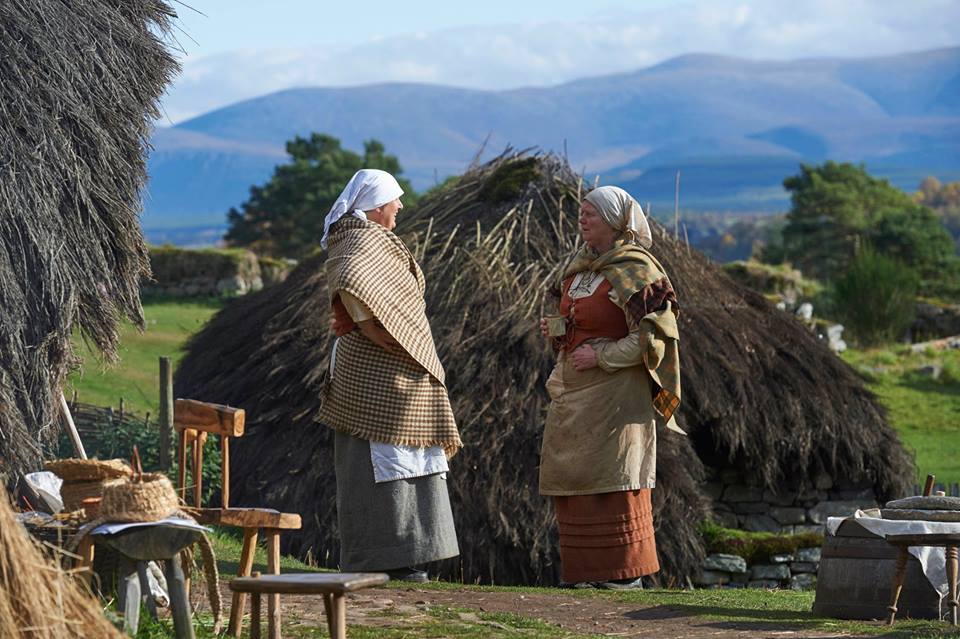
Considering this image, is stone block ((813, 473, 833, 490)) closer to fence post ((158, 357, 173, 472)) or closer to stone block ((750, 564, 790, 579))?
stone block ((750, 564, 790, 579))

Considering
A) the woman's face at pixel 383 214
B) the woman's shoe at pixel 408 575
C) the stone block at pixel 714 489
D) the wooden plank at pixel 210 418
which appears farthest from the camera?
the stone block at pixel 714 489

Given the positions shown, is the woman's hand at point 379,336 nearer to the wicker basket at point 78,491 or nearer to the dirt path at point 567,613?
the dirt path at point 567,613

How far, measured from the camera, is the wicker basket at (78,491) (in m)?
5.47

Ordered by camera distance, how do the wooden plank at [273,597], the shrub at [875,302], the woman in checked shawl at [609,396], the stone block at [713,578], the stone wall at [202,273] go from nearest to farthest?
the wooden plank at [273,597], the woman in checked shawl at [609,396], the stone block at [713,578], the shrub at [875,302], the stone wall at [202,273]

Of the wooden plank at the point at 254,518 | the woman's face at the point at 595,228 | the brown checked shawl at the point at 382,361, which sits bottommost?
the wooden plank at the point at 254,518

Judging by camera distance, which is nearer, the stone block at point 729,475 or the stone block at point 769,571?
the stone block at point 769,571

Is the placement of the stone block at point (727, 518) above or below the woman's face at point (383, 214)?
below

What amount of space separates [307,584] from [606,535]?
10.1ft

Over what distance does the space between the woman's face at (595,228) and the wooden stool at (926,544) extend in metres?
2.02

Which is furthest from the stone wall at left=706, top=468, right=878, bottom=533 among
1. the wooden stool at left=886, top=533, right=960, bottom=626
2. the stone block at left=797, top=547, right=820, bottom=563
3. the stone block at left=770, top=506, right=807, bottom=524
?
the wooden stool at left=886, top=533, right=960, bottom=626

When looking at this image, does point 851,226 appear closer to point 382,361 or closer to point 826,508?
point 826,508

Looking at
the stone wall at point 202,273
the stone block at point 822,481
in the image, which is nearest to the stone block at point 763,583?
the stone block at point 822,481

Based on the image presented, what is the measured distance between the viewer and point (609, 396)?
729 cm

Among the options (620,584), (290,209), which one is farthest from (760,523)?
(290,209)
